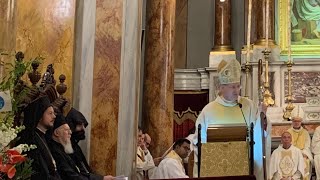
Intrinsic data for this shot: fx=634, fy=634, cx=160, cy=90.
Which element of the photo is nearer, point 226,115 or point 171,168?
point 226,115

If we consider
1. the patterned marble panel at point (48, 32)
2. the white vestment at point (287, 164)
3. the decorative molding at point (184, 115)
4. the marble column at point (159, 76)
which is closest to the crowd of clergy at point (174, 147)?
the white vestment at point (287, 164)

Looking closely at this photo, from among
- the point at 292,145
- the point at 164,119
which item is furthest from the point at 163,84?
the point at 292,145

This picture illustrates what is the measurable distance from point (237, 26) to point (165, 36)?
448 centimetres

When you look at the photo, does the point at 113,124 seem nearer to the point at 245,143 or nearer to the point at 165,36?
the point at 245,143

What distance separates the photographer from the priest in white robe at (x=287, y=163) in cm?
1138

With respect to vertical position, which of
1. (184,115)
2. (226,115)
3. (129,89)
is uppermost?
(129,89)

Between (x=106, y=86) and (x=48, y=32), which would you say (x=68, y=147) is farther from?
(x=48, y=32)

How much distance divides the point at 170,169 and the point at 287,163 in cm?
334

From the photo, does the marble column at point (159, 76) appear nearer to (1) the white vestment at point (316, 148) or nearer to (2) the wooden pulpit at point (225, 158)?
(1) the white vestment at point (316, 148)

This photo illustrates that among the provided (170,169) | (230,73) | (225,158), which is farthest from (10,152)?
(170,169)

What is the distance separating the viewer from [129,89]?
7293 mm

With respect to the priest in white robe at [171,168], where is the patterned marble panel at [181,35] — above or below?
above

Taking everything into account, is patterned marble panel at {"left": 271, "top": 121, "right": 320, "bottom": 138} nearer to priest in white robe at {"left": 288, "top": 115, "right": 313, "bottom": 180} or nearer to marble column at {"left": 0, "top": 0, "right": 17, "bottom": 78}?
priest in white robe at {"left": 288, "top": 115, "right": 313, "bottom": 180}

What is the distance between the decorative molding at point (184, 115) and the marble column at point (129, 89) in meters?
7.13
